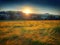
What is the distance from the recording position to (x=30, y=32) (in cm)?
227

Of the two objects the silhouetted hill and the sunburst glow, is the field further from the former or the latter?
the sunburst glow

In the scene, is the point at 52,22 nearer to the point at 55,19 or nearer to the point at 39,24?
the point at 55,19

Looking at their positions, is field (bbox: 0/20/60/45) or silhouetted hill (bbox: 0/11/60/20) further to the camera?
silhouetted hill (bbox: 0/11/60/20)

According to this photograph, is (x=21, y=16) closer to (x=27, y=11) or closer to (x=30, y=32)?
(x=27, y=11)

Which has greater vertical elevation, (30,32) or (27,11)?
(27,11)

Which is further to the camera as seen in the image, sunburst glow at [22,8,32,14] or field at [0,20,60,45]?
sunburst glow at [22,8,32,14]

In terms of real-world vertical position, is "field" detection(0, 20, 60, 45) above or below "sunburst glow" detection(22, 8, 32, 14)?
below

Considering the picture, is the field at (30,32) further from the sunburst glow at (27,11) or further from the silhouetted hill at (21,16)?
the sunburst glow at (27,11)

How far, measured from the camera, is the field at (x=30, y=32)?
7.14 ft

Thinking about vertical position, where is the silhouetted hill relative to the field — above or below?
above

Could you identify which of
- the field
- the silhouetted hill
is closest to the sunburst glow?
→ the silhouetted hill

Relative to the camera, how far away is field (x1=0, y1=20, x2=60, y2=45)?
7.14 feet

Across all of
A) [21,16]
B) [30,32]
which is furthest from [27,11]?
[30,32]

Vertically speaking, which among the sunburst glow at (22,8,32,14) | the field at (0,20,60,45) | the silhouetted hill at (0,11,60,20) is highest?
the sunburst glow at (22,8,32,14)
